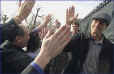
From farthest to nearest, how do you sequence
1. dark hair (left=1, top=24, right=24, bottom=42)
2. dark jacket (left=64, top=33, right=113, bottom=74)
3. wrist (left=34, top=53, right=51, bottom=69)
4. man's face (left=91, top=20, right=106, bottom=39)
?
man's face (left=91, top=20, right=106, bottom=39) → dark jacket (left=64, top=33, right=113, bottom=74) → dark hair (left=1, top=24, right=24, bottom=42) → wrist (left=34, top=53, right=51, bottom=69)

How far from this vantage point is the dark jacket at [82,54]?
2.21 metres

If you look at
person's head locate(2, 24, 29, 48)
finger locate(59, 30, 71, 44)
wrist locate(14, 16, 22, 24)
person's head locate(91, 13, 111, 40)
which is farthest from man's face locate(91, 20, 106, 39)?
finger locate(59, 30, 71, 44)

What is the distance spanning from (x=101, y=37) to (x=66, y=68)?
0.60 metres

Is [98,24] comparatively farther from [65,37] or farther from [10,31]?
[65,37]

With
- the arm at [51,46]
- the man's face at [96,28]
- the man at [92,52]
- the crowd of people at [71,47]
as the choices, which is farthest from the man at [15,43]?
the man's face at [96,28]

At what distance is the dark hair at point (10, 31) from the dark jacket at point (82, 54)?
56 cm

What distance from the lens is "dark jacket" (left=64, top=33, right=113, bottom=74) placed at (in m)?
2.21

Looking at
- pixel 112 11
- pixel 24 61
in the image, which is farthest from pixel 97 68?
pixel 112 11

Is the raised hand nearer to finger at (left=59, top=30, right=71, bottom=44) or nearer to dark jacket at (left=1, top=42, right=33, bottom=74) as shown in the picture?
dark jacket at (left=1, top=42, right=33, bottom=74)

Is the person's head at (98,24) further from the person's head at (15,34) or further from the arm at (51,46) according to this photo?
the arm at (51,46)

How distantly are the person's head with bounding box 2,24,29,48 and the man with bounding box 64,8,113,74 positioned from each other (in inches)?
19.3

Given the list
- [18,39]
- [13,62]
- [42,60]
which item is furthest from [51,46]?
[18,39]

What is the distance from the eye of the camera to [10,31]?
1.90 metres

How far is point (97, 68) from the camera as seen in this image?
91.2 inches
